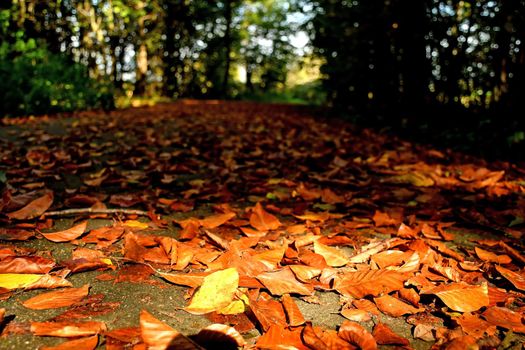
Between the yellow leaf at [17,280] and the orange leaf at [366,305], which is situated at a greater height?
the yellow leaf at [17,280]

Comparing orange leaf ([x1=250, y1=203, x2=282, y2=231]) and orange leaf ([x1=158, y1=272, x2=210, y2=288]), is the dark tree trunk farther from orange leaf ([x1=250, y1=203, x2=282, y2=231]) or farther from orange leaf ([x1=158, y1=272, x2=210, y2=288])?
orange leaf ([x1=158, y1=272, x2=210, y2=288])

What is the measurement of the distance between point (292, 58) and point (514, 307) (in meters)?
30.1

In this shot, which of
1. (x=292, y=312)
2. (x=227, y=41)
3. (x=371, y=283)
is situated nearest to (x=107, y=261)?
(x=292, y=312)

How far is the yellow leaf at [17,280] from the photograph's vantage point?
1.09 m

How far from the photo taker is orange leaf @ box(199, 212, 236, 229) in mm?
1681

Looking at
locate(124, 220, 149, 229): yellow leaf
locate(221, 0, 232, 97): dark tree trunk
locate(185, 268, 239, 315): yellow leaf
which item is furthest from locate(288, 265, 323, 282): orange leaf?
locate(221, 0, 232, 97): dark tree trunk

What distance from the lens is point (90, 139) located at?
4062mm

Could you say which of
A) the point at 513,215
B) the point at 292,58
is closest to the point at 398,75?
the point at 513,215

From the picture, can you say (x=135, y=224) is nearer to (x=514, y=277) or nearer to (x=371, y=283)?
(x=371, y=283)

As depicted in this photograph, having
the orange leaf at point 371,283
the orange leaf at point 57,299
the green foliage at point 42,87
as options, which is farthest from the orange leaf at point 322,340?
the green foliage at point 42,87

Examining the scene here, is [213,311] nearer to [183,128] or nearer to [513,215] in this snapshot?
[513,215]

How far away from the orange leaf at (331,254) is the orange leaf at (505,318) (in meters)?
0.47

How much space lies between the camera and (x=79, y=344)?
34.2 inches

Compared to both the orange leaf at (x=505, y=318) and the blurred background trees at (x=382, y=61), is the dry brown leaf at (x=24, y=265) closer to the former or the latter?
the orange leaf at (x=505, y=318)
